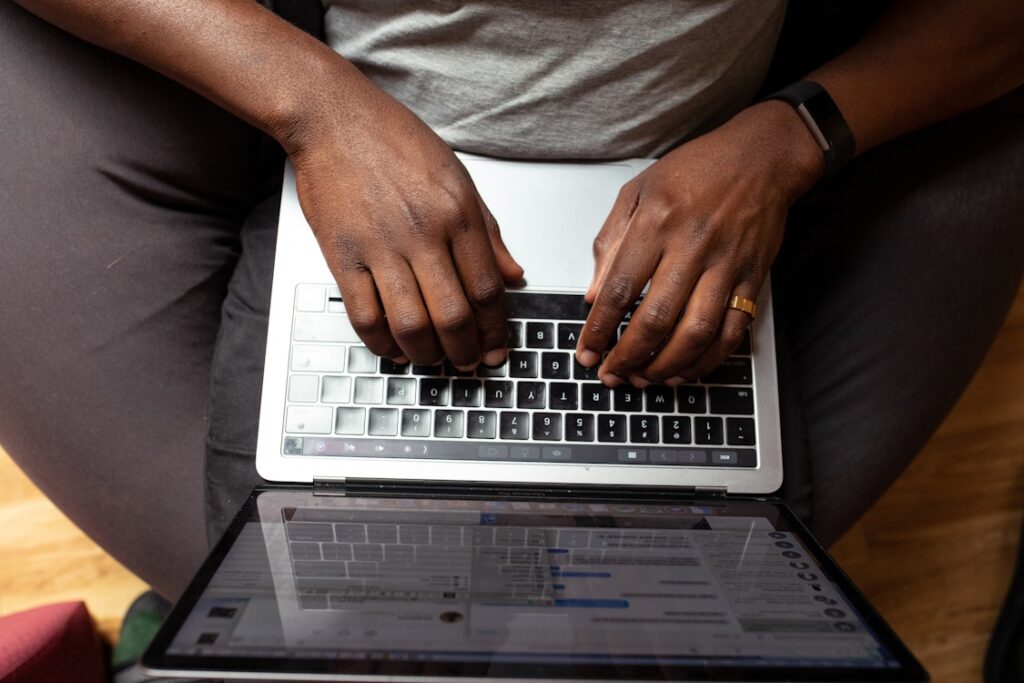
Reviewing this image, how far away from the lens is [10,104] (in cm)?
62

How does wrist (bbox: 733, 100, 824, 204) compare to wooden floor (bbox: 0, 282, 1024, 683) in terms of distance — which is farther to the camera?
wooden floor (bbox: 0, 282, 1024, 683)

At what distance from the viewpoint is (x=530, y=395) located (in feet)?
1.98

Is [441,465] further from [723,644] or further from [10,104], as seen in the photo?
[10,104]

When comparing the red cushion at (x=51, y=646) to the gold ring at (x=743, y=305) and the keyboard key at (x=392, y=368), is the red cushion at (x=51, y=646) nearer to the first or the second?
the keyboard key at (x=392, y=368)

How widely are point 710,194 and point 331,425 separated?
34 cm

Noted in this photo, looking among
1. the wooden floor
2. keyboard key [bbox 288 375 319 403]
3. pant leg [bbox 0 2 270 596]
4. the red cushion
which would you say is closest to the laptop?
keyboard key [bbox 288 375 319 403]

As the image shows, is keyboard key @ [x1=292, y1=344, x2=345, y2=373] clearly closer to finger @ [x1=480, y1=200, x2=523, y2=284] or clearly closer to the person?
the person

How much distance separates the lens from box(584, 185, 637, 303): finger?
613 millimetres

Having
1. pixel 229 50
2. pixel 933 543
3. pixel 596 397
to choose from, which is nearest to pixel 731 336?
pixel 596 397

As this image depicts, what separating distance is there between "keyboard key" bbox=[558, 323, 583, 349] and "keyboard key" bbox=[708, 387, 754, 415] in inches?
4.6

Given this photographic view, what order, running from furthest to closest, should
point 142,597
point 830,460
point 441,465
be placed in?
point 142,597 → point 830,460 → point 441,465

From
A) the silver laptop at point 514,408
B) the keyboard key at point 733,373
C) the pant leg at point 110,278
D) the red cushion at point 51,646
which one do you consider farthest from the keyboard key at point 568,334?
the red cushion at point 51,646

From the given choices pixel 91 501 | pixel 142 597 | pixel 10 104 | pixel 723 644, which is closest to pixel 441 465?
pixel 723 644

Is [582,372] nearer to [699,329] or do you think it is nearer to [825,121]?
[699,329]
